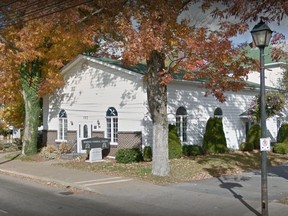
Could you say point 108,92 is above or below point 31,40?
below

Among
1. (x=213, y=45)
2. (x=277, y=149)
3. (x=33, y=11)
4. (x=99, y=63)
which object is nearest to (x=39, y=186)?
(x=33, y=11)

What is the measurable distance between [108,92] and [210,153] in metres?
6.83

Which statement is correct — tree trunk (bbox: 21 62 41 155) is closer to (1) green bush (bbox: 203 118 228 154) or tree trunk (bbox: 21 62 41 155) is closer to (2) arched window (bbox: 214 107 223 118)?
(1) green bush (bbox: 203 118 228 154)

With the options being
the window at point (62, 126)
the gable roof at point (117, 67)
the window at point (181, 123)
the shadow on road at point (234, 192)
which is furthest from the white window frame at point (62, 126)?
the shadow on road at point (234, 192)

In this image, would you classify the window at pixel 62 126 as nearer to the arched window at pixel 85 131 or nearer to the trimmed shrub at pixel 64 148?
the trimmed shrub at pixel 64 148

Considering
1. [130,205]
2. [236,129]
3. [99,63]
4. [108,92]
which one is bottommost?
[130,205]

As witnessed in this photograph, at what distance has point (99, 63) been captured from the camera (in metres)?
23.4

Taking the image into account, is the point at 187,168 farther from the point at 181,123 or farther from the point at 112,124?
the point at 112,124

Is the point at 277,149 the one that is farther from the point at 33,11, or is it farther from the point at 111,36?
the point at 33,11

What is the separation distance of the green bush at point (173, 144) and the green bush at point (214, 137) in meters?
2.56

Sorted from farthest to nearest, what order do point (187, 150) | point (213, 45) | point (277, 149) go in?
point (277, 149) < point (187, 150) < point (213, 45)

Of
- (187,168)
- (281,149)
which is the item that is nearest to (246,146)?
(281,149)

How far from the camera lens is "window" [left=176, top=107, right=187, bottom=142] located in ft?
76.3

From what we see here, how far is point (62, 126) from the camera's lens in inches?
1058
